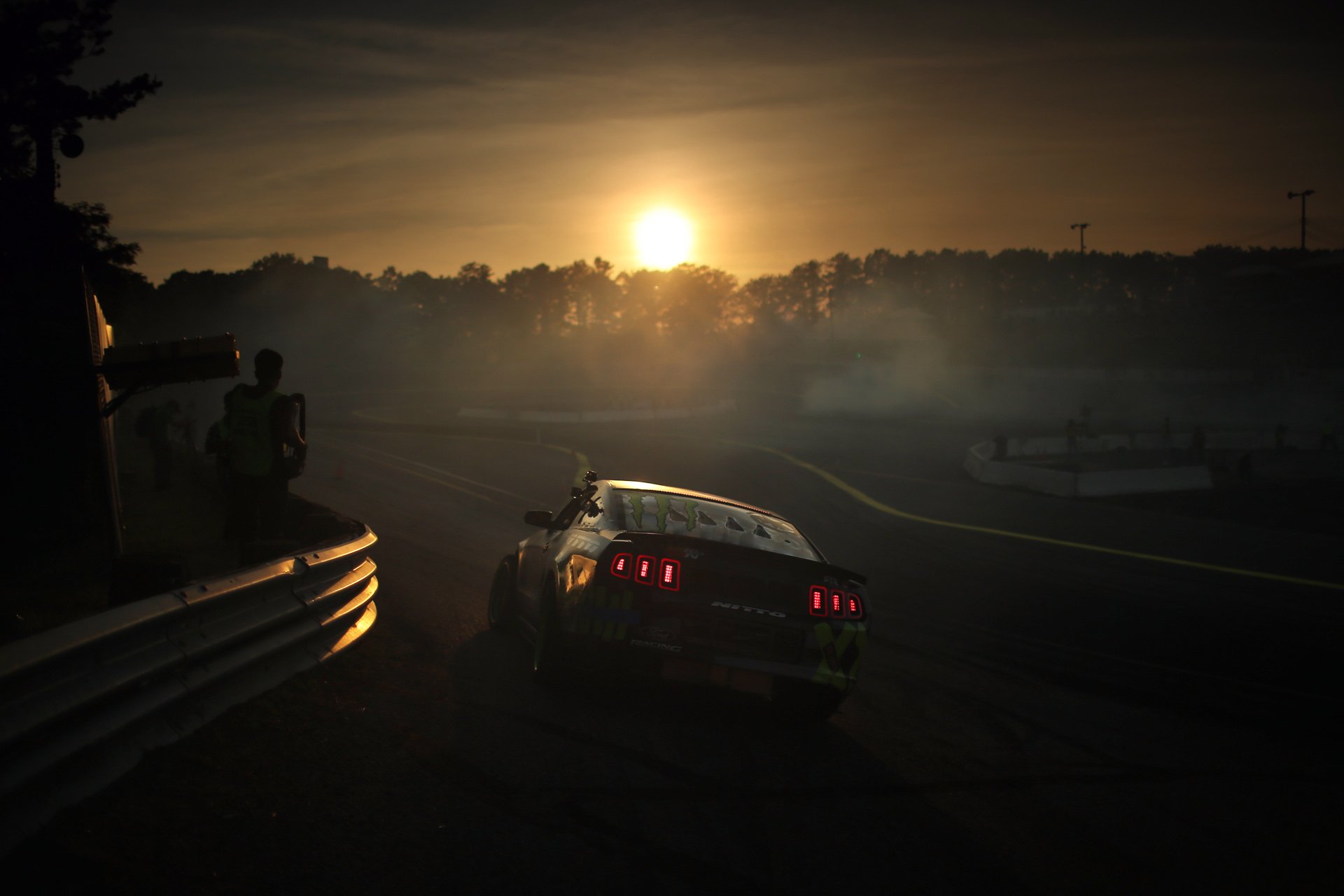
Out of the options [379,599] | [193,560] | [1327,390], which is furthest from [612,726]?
[1327,390]

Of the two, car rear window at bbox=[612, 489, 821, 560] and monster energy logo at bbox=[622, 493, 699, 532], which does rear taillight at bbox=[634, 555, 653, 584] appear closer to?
car rear window at bbox=[612, 489, 821, 560]

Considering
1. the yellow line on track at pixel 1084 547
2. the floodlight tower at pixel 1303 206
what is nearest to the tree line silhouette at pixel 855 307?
the floodlight tower at pixel 1303 206

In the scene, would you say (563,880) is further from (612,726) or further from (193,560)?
(193,560)

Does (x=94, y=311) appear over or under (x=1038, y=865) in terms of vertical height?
over

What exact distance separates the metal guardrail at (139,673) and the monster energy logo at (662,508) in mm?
1940

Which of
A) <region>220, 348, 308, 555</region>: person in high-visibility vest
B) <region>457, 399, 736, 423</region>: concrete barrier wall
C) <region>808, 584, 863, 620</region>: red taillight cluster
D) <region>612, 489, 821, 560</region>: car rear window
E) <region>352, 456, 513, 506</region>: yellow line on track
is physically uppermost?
<region>220, 348, 308, 555</region>: person in high-visibility vest

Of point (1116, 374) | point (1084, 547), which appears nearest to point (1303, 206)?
point (1116, 374)

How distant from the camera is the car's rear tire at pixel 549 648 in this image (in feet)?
18.1

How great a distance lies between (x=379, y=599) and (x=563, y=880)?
5502 mm

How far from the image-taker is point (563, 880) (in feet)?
10.5

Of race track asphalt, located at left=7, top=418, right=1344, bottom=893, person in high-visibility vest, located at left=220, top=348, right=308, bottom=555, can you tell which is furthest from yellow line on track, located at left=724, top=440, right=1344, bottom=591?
person in high-visibility vest, located at left=220, top=348, right=308, bottom=555

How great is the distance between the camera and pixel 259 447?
641 centimetres

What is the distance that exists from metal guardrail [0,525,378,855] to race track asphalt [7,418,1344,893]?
0.12 m

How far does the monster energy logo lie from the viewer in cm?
598
